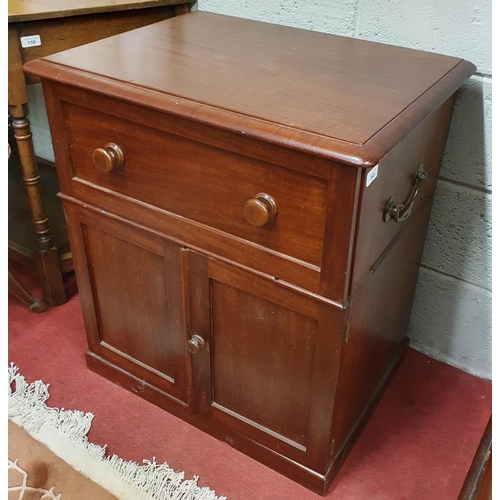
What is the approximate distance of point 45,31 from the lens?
1.22 metres

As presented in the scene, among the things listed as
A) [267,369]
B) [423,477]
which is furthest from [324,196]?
[423,477]

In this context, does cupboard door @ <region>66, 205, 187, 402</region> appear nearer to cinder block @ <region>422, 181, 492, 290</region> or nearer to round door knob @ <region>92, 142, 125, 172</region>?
round door knob @ <region>92, 142, 125, 172</region>

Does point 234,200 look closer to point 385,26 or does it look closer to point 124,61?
point 124,61

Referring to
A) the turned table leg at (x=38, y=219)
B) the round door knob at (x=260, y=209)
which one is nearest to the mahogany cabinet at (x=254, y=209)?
the round door knob at (x=260, y=209)

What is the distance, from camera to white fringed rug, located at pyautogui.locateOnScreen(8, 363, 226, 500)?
1107mm

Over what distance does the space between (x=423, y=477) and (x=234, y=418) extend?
390mm

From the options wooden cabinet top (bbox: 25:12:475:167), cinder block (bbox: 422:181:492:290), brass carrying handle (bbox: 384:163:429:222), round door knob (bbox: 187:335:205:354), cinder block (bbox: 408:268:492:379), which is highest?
wooden cabinet top (bbox: 25:12:475:167)

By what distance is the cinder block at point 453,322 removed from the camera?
129 centimetres

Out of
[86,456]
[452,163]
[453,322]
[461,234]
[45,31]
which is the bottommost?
[86,456]

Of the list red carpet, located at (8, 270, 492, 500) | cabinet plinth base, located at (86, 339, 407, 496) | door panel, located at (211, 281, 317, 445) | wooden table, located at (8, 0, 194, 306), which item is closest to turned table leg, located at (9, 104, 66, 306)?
wooden table, located at (8, 0, 194, 306)

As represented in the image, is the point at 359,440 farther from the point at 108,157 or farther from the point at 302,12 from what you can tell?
the point at 302,12

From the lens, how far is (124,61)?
98 cm

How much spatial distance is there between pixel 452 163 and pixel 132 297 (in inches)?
27.8

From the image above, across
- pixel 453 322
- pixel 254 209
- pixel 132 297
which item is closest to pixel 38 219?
pixel 132 297
